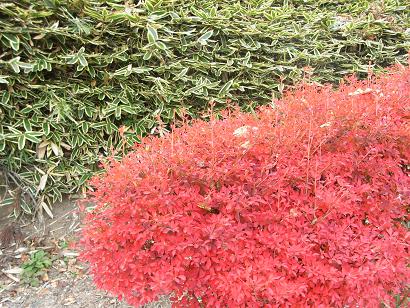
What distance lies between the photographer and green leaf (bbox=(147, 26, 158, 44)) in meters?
2.73

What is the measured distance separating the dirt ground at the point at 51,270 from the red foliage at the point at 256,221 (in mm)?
842

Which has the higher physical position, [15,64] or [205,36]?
[15,64]

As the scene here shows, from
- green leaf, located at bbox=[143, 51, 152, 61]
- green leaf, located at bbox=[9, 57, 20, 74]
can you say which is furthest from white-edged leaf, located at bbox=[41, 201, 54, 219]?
green leaf, located at bbox=[143, 51, 152, 61]

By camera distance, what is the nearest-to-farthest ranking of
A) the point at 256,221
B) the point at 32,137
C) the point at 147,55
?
the point at 256,221 < the point at 32,137 < the point at 147,55

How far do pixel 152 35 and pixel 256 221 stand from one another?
66.2 inches

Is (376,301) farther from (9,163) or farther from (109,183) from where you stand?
(9,163)

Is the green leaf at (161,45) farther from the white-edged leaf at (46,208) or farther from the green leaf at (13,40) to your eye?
the white-edged leaf at (46,208)

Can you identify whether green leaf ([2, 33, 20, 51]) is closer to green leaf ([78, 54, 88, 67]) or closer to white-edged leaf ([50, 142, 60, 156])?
green leaf ([78, 54, 88, 67])

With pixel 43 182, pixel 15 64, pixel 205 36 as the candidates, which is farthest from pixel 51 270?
pixel 205 36

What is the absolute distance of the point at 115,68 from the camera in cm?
285

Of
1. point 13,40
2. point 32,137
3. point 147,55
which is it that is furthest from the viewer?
point 147,55

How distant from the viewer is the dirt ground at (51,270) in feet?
7.63

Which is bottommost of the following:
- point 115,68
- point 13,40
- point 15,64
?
point 115,68

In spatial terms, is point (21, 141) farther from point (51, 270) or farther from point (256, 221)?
point (256, 221)
